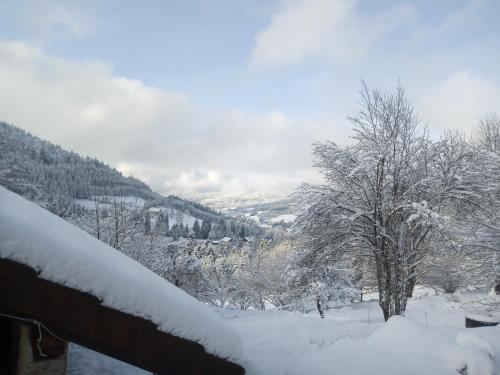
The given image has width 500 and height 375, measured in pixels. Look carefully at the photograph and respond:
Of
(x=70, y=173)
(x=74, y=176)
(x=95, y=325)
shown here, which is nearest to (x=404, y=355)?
(x=95, y=325)

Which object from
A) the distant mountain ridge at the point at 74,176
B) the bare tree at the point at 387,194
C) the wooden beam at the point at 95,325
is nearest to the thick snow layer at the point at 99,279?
the wooden beam at the point at 95,325

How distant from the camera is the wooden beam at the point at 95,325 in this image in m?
2.05

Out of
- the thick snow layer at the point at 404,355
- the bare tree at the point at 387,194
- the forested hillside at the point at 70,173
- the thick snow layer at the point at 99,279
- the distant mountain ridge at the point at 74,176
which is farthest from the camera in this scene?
the forested hillside at the point at 70,173

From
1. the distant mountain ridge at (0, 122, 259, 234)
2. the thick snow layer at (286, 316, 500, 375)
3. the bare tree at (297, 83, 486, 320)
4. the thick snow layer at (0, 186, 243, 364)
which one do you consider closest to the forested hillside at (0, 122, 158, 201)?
the distant mountain ridge at (0, 122, 259, 234)

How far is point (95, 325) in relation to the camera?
227cm

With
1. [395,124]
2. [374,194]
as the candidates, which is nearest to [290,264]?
[374,194]

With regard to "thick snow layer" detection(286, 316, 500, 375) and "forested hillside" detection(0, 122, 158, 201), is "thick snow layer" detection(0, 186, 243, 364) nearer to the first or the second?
"thick snow layer" detection(286, 316, 500, 375)

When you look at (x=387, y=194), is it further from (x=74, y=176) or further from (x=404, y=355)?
(x=74, y=176)

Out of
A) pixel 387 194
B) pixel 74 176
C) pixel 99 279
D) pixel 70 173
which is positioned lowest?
pixel 99 279

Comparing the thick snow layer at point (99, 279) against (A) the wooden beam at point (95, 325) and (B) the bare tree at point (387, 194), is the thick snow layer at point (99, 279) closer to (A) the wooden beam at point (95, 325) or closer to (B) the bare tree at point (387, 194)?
(A) the wooden beam at point (95, 325)

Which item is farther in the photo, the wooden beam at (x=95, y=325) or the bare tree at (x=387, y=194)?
the bare tree at (x=387, y=194)

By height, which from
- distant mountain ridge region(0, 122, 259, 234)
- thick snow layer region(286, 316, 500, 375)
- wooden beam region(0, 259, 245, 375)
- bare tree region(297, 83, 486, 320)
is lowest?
thick snow layer region(286, 316, 500, 375)

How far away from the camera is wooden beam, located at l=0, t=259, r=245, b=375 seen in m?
2.05

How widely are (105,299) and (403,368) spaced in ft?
11.5
